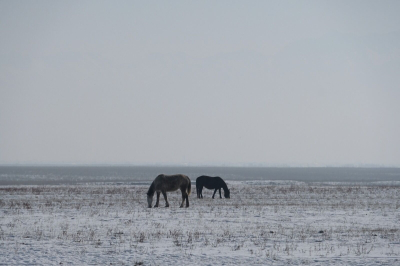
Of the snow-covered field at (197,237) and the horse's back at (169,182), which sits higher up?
the horse's back at (169,182)

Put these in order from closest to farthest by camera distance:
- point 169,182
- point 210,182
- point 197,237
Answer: point 197,237 → point 169,182 → point 210,182

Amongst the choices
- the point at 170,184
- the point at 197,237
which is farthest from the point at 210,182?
the point at 197,237

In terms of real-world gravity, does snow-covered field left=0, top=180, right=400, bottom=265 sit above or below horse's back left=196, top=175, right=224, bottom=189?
→ below

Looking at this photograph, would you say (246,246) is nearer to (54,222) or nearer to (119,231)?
(119,231)

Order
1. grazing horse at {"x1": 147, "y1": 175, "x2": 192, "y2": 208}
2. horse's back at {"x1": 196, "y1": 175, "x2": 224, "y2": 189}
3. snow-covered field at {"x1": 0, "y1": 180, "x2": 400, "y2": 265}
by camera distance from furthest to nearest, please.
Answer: horse's back at {"x1": 196, "y1": 175, "x2": 224, "y2": 189} < grazing horse at {"x1": 147, "y1": 175, "x2": 192, "y2": 208} < snow-covered field at {"x1": 0, "y1": 180, "x2": 400, "y2": 265}

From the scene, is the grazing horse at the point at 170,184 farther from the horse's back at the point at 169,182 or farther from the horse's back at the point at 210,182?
the horse's back at the point at 210,182

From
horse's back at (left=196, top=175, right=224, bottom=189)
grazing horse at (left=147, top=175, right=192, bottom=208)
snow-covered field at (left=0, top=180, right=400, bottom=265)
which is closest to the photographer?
snow-covered field at (left=0, top=180, right=400, bottom=265)

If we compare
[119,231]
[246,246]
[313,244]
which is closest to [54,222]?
[119,231]

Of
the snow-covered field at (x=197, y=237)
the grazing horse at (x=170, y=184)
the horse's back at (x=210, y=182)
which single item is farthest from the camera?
the horse's back at (x=210, y=182)

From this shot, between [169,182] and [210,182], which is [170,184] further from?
[210,182]

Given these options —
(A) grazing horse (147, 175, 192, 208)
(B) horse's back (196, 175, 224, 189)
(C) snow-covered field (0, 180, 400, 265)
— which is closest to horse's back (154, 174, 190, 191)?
(A) grazing horse (147, 175, 192, 208)

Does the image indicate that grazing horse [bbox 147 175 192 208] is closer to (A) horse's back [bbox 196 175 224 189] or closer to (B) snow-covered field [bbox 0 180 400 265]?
(B) snow-covered field [bbox 0 180 400 265]

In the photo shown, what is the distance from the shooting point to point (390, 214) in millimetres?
21359

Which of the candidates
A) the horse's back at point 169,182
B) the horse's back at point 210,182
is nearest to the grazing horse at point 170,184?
the horse's back at point 169,182
